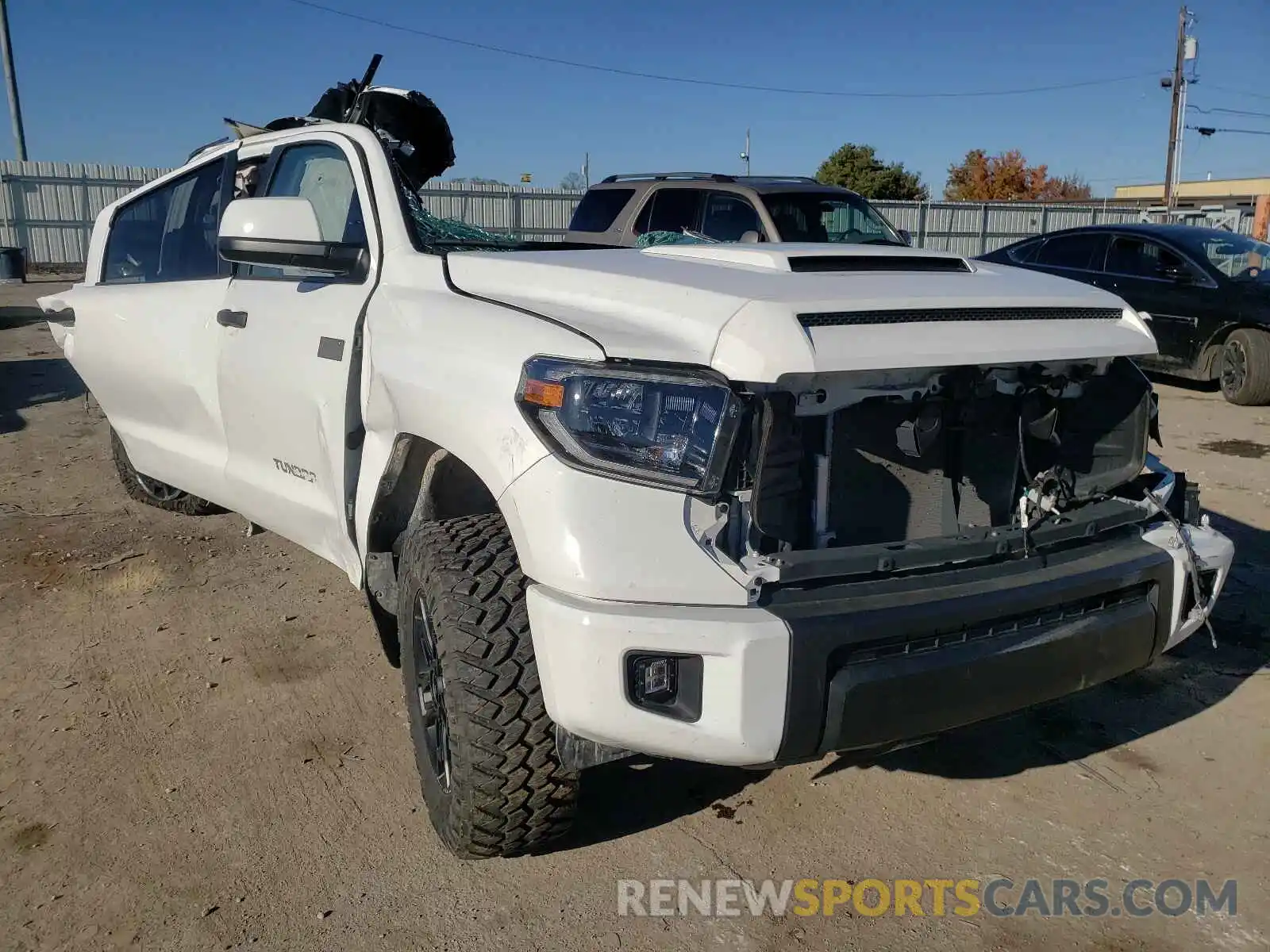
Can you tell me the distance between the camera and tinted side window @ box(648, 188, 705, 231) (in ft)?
29.7

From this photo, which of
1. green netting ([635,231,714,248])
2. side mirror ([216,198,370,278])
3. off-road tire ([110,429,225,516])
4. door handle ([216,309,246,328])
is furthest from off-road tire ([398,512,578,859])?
off-road tire ([110,429,225,516])

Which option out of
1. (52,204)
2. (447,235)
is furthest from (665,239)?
(52,204)

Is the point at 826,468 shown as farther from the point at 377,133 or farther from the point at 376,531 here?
the point at 377,133

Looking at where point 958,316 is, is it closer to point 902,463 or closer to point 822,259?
point 902,463

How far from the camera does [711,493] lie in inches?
81.2

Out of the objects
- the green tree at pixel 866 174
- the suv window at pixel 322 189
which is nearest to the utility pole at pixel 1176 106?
the green tree at pixel 866 174

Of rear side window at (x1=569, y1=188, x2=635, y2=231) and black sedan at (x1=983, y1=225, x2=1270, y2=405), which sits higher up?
rear side window at (x1=569, y1=188, x2=635, y2=231)

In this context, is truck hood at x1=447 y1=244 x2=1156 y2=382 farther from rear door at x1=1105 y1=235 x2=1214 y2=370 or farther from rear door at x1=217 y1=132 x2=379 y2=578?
rear door at x1=1105 y1=235 x2=1214 y2=370

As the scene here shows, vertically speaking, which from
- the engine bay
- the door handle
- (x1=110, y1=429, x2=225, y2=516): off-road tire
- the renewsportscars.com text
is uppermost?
the door handle

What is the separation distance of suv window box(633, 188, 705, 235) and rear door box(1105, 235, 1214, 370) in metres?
4.00

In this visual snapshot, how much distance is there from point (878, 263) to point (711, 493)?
3.50 ft

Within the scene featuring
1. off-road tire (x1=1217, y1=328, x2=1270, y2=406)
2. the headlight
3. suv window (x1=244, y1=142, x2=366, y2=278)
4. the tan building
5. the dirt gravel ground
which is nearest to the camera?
the headlight

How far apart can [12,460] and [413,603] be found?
5.23 m

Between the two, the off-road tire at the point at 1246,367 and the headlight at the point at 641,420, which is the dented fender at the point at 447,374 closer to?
the headlight at the point at 641,420
